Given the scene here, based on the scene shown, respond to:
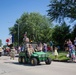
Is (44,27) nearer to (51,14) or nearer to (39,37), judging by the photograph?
(39,37)

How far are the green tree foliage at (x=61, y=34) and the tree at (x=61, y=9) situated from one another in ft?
6.28

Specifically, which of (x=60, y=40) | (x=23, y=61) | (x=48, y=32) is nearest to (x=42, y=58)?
(x=23, y=61)

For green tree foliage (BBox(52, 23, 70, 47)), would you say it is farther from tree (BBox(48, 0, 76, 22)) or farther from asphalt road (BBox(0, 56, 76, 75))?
asphalt road (BBox(0, 56, 76, 75))

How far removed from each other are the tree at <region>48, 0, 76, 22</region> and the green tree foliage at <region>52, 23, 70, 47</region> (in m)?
1.91

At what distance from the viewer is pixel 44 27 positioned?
100 m

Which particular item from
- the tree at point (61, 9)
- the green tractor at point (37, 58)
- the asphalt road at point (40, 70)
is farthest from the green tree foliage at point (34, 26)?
the asphalt road at point (40, 70)

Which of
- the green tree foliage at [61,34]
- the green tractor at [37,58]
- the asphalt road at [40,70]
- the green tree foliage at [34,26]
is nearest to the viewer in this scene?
the asphalt road at [40,70]

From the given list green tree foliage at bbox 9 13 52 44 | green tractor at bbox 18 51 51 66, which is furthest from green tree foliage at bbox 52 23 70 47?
green tractor at bbox 18 51 51 66

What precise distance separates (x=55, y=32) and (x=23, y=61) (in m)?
35.3

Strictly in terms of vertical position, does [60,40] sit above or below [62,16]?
Answer: below

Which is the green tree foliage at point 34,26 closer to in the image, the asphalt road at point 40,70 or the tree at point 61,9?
the tree at point 61,9

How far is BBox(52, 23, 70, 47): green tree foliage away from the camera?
5984 centimetres

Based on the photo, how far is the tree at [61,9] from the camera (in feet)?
199

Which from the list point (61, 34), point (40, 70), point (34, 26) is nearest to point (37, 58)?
point (40, 70)
